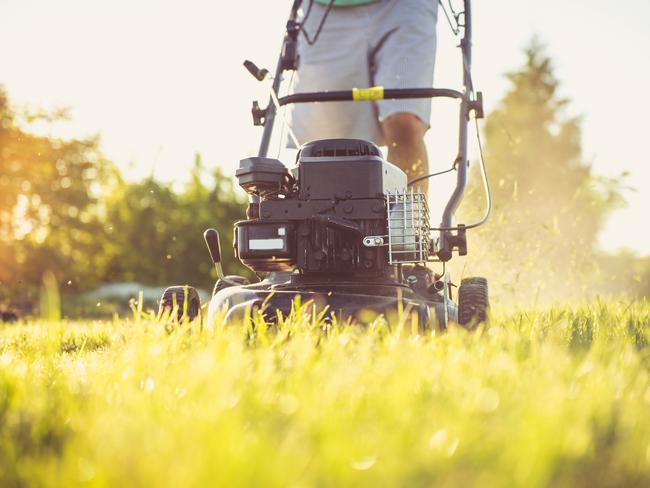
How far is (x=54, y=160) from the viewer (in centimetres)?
1142

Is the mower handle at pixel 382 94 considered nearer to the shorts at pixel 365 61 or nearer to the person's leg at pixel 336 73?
the shorts at pixel 365 61

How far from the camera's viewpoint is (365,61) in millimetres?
3277

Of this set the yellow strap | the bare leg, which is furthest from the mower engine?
the bare leg

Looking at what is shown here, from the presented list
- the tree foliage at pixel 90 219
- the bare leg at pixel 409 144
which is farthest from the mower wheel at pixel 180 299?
the tree foliage at pixel 90 219

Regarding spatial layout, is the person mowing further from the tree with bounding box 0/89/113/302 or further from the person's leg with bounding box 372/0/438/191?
the tree with bounding box 0/89/113/302

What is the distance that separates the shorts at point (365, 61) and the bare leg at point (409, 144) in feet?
0.12

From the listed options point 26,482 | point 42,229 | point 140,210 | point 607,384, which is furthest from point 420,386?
point 42,229

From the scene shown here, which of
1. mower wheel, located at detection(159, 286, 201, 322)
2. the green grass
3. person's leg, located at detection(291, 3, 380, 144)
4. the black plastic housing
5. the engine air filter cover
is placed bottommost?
the green grass

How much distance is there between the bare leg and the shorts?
1.5 inches

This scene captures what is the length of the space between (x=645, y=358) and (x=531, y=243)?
3.32m

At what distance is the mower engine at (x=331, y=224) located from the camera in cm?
224

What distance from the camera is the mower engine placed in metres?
2.24

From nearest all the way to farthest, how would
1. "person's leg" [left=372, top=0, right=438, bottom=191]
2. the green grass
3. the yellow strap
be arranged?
the green grass → the yellow strap → "person's leg" [left=372, top=0, right=438, bottom=191]

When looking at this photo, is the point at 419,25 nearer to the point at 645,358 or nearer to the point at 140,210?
the point at 645,358
